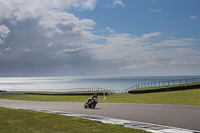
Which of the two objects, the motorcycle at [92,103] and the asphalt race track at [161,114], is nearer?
the asphalt race track at [161,114]

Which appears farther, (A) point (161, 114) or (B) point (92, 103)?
(B) point (92, 103)

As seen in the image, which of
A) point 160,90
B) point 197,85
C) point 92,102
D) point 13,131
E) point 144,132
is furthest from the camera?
point 160,90

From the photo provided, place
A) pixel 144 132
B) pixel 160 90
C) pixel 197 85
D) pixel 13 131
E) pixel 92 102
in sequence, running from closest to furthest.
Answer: pixel 144 132 < pixel 13 131 < pixel 92 102 < pixel 197 85 < pixel 160 90

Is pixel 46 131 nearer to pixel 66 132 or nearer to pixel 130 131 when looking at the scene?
pixel 66 132

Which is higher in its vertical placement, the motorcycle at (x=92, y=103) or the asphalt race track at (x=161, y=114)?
the motorcycle at (x=92, y=103)

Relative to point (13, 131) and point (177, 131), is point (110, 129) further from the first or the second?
point (13, 131)

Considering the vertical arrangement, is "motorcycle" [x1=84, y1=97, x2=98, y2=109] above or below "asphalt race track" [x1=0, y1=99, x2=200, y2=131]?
above

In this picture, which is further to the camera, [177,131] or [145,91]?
[145,91]

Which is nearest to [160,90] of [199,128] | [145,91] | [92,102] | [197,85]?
[145,91]

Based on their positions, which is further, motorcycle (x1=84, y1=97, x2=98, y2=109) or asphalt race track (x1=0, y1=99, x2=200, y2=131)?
motorcycle (x1=84, y1=97, x2=98, y2=109)

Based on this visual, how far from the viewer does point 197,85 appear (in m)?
37.7

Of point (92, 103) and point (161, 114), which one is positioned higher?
point (92, 103)

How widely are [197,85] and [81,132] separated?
33.2 meters

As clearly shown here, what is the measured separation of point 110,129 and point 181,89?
3207 cm
